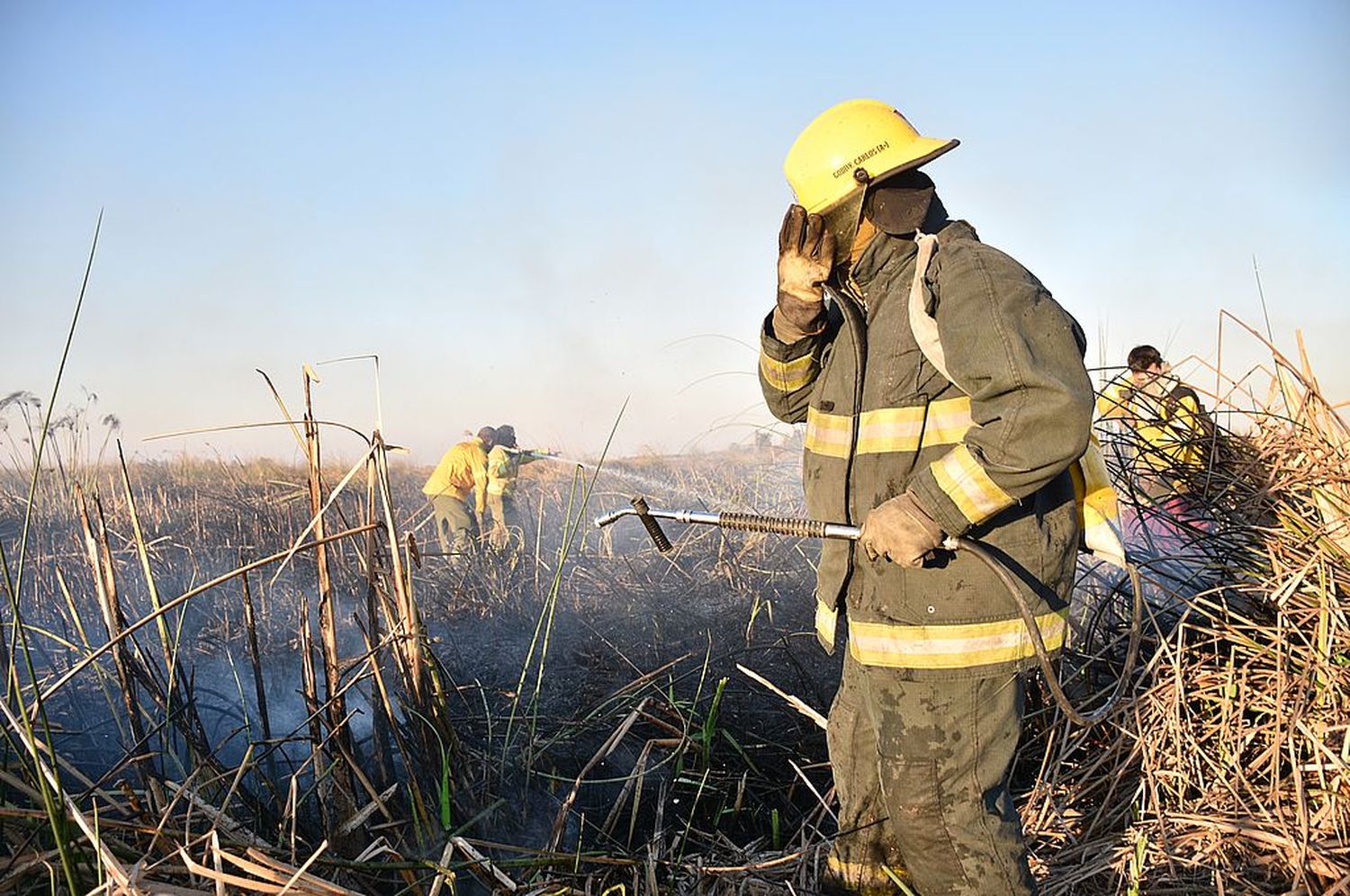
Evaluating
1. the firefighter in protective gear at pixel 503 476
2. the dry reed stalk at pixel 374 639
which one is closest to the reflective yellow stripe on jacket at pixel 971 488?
the dry reed stalk at pixel 374 639

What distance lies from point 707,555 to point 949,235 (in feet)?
12.4

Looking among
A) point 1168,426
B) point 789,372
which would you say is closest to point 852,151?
point 789,372

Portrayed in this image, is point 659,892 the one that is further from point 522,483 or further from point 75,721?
point 522,483

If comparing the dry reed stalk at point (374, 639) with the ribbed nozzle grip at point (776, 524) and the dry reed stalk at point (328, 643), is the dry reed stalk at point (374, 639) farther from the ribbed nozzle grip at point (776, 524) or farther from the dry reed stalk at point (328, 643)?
the ribbed nozzle grip at point (776, 524)

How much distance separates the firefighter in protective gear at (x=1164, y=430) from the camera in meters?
3.43

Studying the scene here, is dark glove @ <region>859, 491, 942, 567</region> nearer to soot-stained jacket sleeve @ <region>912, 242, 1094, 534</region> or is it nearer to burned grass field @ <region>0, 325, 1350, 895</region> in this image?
soot-stained jacket sleeve @ <region>912, 242, 1094, 534</region>

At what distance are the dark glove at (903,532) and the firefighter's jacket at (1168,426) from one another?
160cm

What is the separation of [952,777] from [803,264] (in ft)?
4.60

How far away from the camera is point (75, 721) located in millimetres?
3822

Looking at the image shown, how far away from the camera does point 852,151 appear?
8.23 feet

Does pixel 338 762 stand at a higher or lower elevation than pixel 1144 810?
higher

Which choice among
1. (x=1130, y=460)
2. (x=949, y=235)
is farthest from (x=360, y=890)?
(x=1130, y=460)

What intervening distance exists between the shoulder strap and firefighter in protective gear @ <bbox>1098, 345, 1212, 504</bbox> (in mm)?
1466

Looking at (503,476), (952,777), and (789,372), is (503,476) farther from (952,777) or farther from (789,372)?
(952,777)
